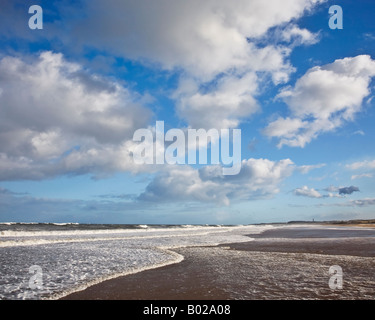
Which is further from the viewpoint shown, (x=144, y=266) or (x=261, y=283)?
(x=144, y=266)

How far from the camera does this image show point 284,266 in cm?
1271

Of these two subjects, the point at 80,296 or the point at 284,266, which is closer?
the point at 80,296
